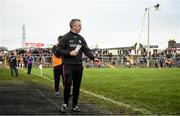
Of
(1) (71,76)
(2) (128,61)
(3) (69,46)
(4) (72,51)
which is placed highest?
(3) (69,46)

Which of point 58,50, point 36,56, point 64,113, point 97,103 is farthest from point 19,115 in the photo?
point 36,56

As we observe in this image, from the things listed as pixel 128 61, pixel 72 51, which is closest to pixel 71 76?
pixel 72 51

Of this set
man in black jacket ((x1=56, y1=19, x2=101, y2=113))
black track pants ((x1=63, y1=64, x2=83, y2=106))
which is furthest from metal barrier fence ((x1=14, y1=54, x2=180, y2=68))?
man in black jacket ((x1=56, y1=19, x2=101, y2=113))

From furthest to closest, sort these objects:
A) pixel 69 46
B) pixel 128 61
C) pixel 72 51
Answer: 1. pixel 128 61
2. pixel 69 46
3. pixel 72 51

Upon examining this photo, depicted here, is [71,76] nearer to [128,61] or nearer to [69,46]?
[69,46]

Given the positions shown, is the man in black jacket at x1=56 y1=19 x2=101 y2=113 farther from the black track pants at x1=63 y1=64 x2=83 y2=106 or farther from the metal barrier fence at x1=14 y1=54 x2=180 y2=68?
the metal barrier fence at x1=14 y1=54 x2=180 y2=68

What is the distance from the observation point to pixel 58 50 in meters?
10.4

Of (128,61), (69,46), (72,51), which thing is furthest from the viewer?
(128,61)

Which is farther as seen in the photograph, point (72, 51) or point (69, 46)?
point (69, 46)

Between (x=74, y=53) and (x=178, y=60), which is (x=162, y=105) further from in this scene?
(x=178, y=60)

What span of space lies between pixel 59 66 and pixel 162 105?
4637mm

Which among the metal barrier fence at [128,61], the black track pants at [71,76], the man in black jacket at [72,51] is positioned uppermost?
the man in black jacket at [72,51]

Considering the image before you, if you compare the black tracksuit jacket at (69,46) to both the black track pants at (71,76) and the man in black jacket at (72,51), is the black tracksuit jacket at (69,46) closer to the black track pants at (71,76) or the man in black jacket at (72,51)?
the man in black jacket at (72,51)

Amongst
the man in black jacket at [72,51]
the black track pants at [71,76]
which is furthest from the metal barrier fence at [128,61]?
the man in black jacket at [72,51]
